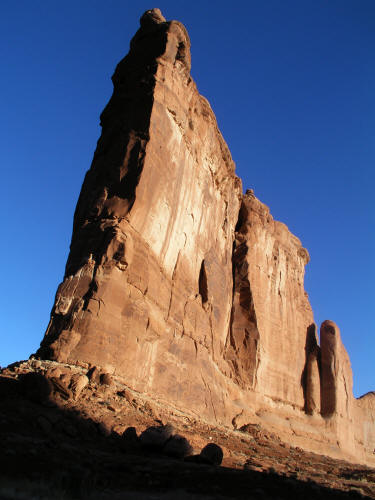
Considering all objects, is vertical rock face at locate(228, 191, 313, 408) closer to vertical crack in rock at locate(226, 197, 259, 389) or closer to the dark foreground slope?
vertical crack in rock at locate(226, 197, 259, 389)

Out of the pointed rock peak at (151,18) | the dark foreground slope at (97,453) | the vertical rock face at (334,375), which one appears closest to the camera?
the dark foreground slope at (97,453)

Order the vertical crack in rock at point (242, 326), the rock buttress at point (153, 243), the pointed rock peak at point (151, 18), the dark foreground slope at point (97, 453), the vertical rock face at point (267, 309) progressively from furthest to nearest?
the vertical rock face at point (267, 309) → the vertical crack in rock at point (242, 326) → the pointed rock peak at point (151, 18) → the rock buttress at point (153, 243) → the dark foreground slope at point (97, 453)

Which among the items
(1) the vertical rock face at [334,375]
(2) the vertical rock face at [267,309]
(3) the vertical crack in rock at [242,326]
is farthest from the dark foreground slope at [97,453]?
(1) the vertical rock face at [334,375]

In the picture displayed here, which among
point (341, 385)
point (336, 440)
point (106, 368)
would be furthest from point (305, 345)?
point (106, 368)

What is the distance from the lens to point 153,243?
18.5 meters

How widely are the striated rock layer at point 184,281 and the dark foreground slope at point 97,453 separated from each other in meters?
1.73

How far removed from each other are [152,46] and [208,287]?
12.6 m

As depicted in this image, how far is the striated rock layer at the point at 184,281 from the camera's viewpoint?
51.2 ft

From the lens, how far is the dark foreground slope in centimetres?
706

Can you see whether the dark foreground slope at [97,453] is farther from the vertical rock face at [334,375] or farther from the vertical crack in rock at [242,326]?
the vertical rock face at [334,375]

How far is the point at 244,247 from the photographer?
30094 mm

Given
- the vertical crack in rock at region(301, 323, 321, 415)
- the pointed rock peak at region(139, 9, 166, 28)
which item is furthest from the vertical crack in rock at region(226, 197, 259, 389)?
the pointed rock peak at region(139, 9, 166, 28)

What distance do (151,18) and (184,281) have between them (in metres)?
14.1

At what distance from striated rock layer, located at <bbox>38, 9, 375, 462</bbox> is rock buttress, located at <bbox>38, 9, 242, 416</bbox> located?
0.06 meters
